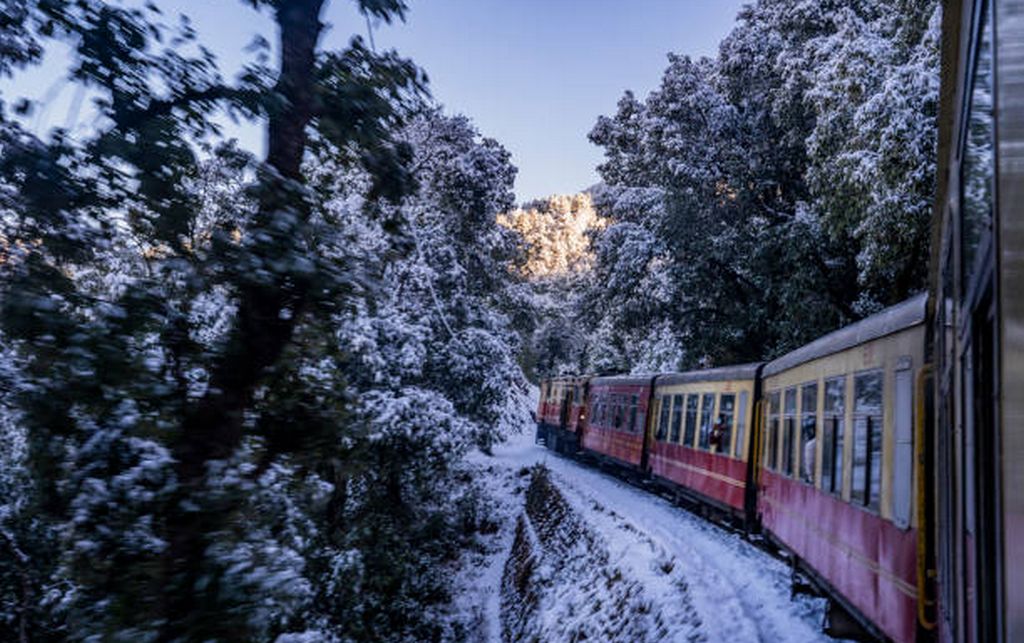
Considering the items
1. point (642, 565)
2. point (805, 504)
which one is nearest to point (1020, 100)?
point (805, 504)

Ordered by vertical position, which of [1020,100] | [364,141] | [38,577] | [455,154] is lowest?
[38,577]

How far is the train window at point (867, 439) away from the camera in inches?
237

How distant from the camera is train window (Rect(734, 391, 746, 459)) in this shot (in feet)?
41.5

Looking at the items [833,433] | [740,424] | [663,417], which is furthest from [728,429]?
[833,433]

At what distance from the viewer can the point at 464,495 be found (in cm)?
2238

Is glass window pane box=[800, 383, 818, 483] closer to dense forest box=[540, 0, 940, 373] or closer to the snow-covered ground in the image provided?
the snow-covered ground

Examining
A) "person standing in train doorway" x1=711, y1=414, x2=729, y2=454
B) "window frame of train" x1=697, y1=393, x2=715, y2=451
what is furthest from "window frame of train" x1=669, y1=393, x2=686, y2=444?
"person standing in train doorway" x1=711, y1=414, x2=729, y2=454

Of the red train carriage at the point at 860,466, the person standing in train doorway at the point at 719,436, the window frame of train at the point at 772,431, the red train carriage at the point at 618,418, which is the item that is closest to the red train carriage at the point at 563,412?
the red train carriage at the point at 618,418

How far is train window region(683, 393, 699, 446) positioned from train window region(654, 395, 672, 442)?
125 cm

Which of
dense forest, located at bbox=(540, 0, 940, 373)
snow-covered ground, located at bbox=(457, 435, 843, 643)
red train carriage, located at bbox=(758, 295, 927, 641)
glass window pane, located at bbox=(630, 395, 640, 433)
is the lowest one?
snow-covered ground, located at bbox=(457, 435, 843, 643)

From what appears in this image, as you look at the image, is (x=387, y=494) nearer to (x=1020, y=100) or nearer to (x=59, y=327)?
(x=59, y=327)

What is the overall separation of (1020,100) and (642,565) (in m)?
10.4

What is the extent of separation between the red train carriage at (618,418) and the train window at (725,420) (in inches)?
196

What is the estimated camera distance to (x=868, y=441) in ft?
20.5
